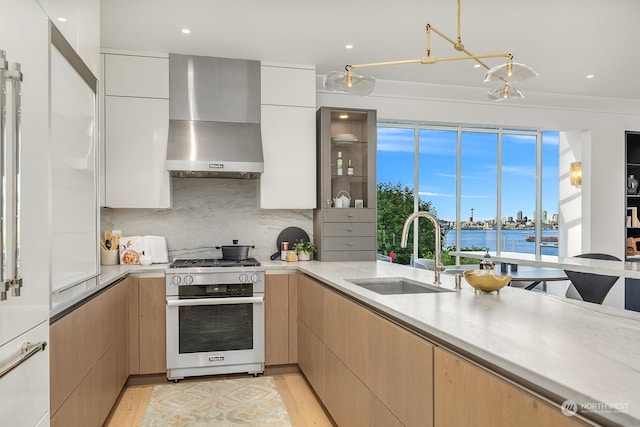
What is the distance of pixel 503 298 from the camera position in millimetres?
1905

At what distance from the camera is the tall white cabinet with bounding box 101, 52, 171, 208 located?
3.65 meters

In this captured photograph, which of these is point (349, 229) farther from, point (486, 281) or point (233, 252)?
point (486, 281)

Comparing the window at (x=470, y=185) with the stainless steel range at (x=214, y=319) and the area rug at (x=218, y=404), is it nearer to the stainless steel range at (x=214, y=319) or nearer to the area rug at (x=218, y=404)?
the stainless steel range at (x=214, y=319)

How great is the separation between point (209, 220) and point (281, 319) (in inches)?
46.5

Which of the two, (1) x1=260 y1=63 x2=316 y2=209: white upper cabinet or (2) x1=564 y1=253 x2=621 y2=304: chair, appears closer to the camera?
(2) x1=564 y1=253 x2=621 y2=304: chair

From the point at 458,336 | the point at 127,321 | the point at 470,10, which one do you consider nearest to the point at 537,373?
the point at 458,336

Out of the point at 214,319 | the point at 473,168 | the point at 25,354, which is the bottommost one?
the point at 214,319

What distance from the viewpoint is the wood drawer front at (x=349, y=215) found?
4020mm

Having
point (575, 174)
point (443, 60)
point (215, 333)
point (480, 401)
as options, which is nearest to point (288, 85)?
point (443, 60)

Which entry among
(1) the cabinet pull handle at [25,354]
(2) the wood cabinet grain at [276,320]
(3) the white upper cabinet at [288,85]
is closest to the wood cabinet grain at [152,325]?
(2) the wood cabinet grain at [276,320]

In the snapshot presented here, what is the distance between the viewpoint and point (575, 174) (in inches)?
229

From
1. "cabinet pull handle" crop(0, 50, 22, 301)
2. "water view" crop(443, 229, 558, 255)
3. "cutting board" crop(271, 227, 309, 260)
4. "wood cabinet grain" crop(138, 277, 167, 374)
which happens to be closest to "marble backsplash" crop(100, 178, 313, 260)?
"cutting board" crop(271, 227, 309, 260)

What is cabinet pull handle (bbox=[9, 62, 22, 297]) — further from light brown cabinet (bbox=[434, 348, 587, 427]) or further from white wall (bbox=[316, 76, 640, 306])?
white wall (bbox=[316, 76, 640, 306])

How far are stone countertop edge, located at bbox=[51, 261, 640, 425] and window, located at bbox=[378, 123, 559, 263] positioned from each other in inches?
136
